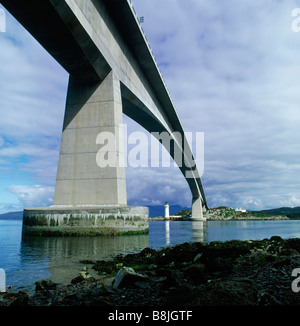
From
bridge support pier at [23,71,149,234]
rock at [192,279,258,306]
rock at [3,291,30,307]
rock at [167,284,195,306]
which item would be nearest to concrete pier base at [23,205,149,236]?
bridge support pier at [23,71,149,234]

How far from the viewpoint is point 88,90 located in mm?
21125

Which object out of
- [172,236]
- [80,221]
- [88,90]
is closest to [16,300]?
[80,221]

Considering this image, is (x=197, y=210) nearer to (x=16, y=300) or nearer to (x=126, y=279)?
(x=126, y=279)

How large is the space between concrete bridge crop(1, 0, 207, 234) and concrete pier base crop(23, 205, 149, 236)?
0.06m

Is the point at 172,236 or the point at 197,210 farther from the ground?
the point at 197,210

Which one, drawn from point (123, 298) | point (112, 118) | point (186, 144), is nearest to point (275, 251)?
point (123, 298)

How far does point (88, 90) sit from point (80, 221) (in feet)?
35.1

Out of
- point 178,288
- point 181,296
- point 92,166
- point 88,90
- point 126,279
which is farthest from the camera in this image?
point 88,90

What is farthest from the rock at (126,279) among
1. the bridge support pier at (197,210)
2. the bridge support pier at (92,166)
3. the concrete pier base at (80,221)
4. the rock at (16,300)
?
the bridge support pier at (197,210)

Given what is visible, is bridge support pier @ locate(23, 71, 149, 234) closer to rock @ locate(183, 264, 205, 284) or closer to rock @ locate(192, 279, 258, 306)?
rock @ locate(183, 264, 205, 284)

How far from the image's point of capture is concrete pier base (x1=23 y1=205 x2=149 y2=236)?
54.1 feet

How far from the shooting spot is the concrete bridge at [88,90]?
51.3 feet

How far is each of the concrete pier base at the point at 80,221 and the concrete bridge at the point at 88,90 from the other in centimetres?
6

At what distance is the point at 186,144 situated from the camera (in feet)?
168
